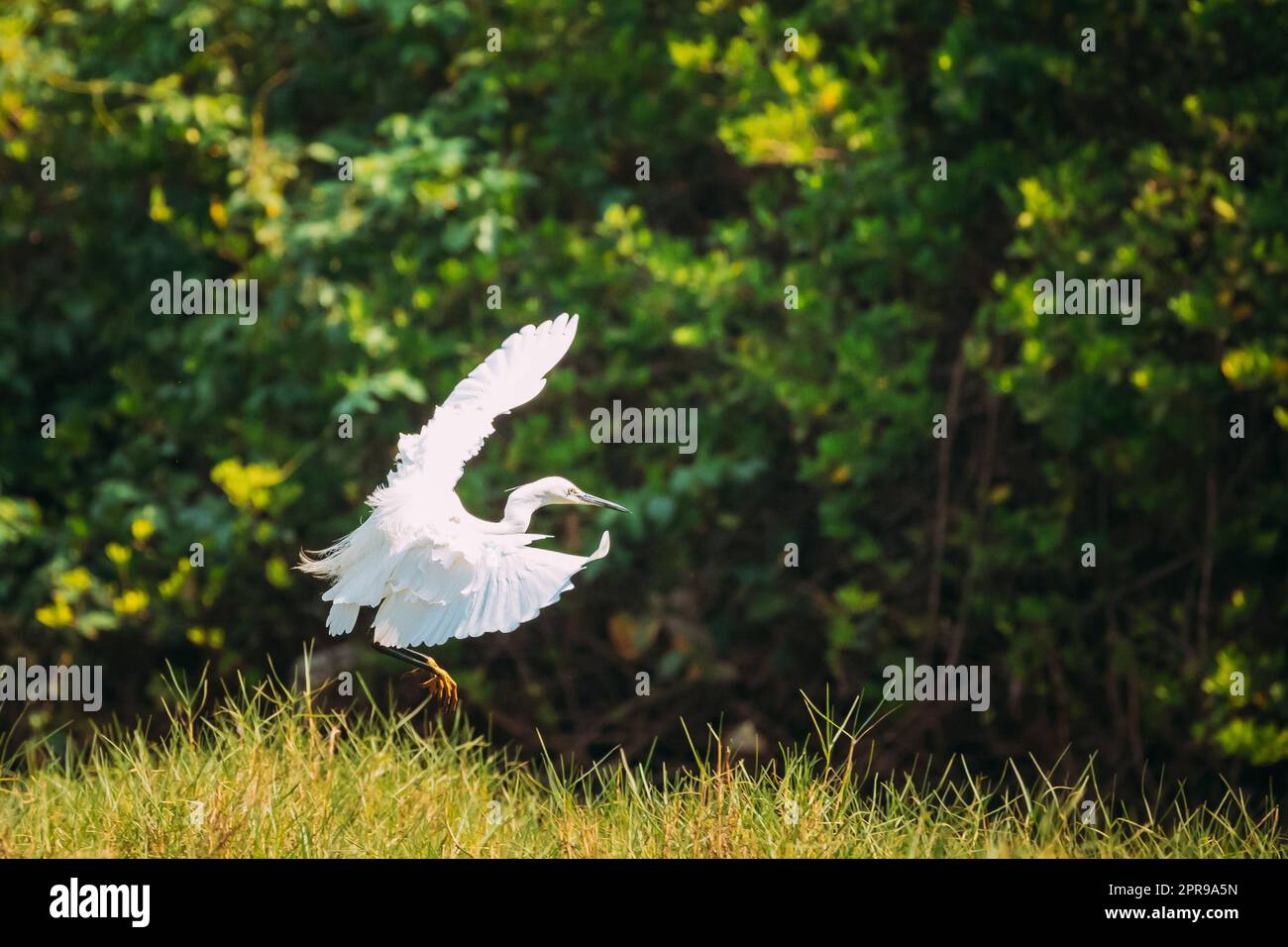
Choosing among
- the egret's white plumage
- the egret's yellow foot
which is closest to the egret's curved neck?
the egret's white plumage

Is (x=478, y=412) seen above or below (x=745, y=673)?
above

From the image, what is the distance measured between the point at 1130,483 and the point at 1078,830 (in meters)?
2.14

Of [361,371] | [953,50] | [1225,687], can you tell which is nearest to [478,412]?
[361,371]

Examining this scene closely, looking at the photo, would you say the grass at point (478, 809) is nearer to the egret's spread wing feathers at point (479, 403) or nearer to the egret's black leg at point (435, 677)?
the egret's black leg at point (435, 677)

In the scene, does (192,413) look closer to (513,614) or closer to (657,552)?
(657,552)

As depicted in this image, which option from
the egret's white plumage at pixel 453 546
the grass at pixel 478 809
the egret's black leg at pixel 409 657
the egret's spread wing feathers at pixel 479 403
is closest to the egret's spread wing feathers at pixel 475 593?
the egret's white plumage at pixel 453 546

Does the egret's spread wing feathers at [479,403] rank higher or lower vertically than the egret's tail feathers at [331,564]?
higher

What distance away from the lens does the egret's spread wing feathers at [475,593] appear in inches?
161

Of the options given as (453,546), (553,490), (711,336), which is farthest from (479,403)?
(711,336)

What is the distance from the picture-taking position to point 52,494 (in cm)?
767

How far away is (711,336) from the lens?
21.3 feet

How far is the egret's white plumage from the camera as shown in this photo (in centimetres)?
416

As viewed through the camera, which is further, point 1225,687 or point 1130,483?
point 1130,483

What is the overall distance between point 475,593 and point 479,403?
2.30 ft
